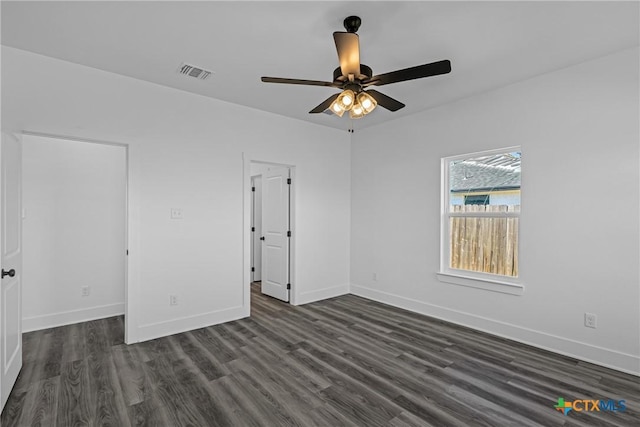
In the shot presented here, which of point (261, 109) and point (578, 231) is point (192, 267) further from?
point (578, 231)

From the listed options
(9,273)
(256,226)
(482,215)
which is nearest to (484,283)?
(482,215)

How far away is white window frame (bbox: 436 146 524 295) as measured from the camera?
3541mm

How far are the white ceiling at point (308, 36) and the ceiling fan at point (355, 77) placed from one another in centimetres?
37

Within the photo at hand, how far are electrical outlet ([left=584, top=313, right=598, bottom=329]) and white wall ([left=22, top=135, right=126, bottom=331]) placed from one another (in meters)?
5.32

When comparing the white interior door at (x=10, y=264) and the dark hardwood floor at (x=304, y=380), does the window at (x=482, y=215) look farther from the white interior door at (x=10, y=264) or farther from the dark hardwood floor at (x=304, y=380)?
the white interior door at (x=10, y=264)

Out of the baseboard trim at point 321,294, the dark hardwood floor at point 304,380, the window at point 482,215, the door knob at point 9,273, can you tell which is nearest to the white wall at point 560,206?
the window at point 482,215

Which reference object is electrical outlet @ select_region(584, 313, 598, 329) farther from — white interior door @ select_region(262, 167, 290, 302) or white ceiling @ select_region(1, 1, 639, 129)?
white interior door @ select_region(262, 167, 290, 302)

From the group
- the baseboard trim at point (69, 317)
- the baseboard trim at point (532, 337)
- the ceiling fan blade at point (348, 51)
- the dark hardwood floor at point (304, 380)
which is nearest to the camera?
the ceiling fan blade at point (348, 51)

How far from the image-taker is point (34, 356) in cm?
303

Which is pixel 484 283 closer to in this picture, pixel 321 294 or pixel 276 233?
pixel 321 294

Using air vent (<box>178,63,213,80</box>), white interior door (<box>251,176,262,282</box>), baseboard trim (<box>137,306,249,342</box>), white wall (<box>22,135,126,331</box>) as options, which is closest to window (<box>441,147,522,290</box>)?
baseboard trim (<box>137,306,249,342</box>)

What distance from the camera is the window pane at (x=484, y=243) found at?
3.61 metres

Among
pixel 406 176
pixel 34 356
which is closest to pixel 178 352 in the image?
pixel 34 356

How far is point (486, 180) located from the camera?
12.7 ft
